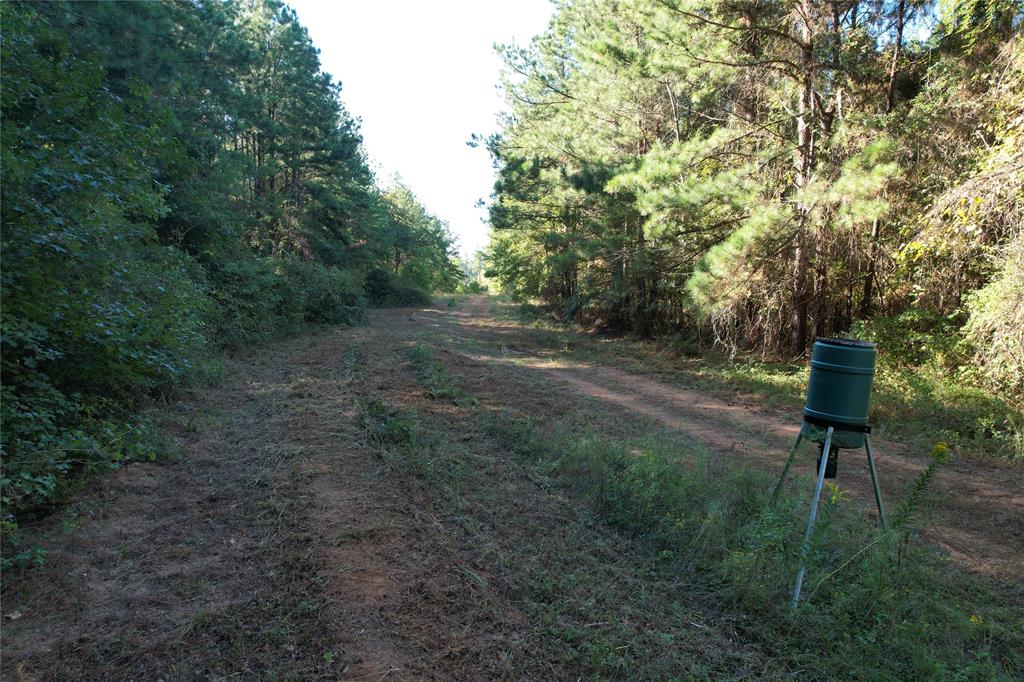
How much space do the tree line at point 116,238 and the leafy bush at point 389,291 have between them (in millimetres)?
10605

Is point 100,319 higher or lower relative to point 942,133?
lower

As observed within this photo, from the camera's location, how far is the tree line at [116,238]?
4.05 m

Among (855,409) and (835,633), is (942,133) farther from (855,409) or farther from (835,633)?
(835,633)

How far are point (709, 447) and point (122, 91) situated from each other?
11720mm

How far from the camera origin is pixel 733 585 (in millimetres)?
3590

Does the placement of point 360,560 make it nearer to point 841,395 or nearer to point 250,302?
point 841,395

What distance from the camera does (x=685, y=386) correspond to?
34.9 feet

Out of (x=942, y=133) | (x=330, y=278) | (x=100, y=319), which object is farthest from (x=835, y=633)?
(x=330, y=278)

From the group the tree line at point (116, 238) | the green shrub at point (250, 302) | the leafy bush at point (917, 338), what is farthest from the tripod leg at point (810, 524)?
the green shrub at point (250, 302)

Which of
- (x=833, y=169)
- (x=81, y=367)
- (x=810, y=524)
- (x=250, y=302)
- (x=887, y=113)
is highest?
(x=887, y=113)

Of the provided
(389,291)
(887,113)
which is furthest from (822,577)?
(389,291)

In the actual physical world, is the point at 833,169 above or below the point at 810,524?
above

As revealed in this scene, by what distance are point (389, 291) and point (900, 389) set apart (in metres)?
26.2

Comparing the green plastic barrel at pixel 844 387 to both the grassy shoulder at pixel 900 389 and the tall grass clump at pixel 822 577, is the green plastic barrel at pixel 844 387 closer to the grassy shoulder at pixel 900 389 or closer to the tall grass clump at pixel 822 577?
the tall grass clump at pixel 822 577
